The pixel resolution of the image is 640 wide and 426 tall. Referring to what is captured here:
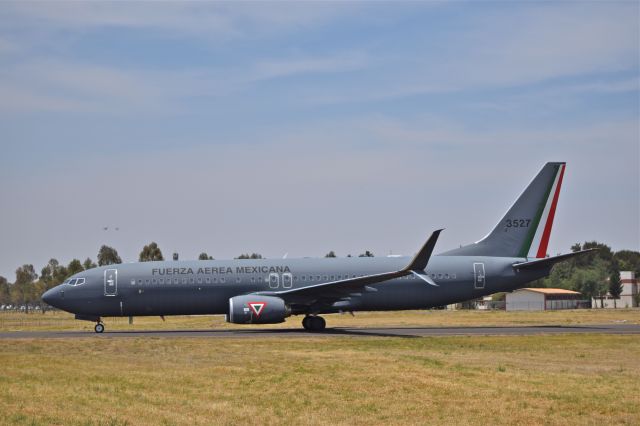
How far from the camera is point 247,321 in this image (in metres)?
40.8

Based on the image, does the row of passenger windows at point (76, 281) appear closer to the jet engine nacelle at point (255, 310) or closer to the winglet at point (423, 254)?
the jet engine nacelle at point (255, 310)

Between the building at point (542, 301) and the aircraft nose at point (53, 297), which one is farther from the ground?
the aircraft nose at point (53, 297)

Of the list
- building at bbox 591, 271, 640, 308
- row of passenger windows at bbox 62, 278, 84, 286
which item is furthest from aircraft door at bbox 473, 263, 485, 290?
building at bbox 591, 271, 640, 308

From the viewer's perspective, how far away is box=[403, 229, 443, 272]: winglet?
1491 inches

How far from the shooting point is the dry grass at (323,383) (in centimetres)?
1825

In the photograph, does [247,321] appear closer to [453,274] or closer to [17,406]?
[453,274]

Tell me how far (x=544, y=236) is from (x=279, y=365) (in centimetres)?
2422

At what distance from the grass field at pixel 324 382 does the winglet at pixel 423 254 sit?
5.15 meters

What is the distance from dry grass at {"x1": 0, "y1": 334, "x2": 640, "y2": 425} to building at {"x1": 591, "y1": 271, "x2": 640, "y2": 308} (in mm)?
84247

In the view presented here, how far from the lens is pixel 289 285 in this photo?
43.3 m

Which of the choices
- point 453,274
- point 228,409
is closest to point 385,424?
point 228,409

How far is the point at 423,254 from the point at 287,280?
8.06 meters

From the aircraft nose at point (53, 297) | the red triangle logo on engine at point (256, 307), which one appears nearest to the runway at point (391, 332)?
the red triangle logo on engine at point (256, 307)

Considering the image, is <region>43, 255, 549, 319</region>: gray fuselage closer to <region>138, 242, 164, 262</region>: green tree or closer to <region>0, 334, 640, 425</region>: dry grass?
<region>0, 334, 640, 425</region>: dry grass
